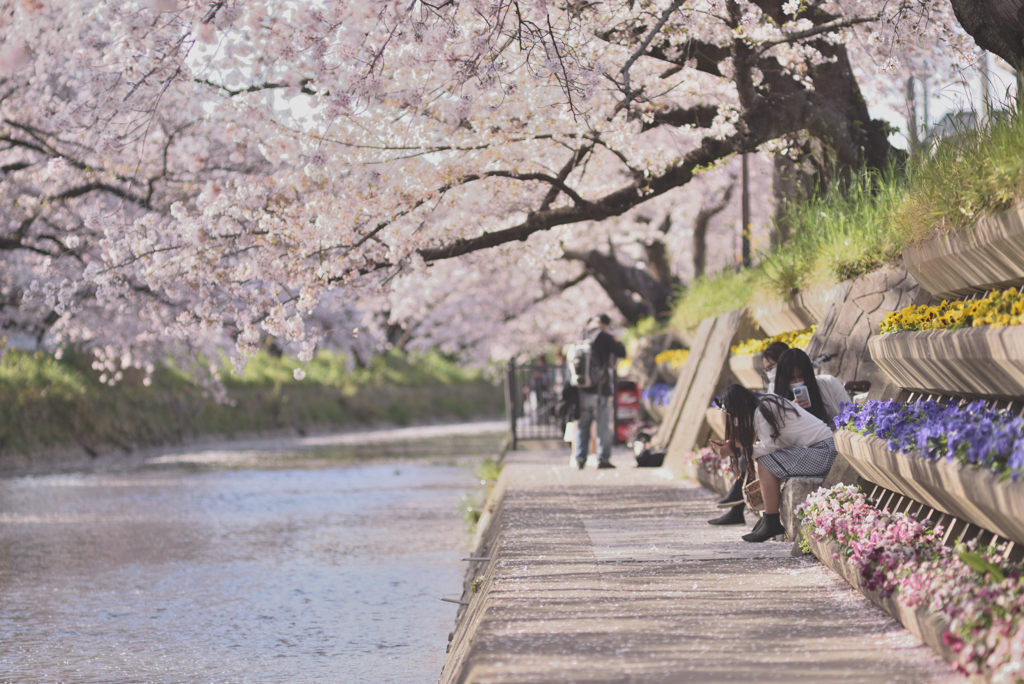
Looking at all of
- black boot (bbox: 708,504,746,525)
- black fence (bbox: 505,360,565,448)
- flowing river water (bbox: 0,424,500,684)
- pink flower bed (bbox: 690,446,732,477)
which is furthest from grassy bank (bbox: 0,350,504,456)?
black boot (bbox: 708,504,746,525)

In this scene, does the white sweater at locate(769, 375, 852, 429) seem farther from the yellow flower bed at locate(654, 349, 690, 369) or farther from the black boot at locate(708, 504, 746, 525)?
the yellow flower bed at locate(654, 349, 690, 369)

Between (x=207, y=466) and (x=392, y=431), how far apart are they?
48.2 feet

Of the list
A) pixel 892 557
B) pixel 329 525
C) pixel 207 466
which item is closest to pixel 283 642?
pixel 892 557

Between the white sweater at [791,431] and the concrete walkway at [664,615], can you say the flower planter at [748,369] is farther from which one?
the white sweater at [791,431]

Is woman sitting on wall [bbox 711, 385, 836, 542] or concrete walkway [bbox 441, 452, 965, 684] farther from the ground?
woman sitting on wall [bbox 711, 385, 836, 542]

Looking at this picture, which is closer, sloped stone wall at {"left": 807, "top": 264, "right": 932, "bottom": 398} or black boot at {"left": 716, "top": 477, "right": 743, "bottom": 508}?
sloped stone wall at {"left": 807, "top": 264, "right": 932, "bottom": 398}

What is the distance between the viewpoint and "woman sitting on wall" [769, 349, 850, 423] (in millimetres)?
7543

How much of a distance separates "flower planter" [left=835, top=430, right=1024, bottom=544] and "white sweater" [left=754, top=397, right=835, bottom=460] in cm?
118

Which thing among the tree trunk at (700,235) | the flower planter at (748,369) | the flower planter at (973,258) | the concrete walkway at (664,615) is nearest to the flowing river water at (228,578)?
the concrete walkway at (664,615)

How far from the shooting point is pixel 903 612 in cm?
464

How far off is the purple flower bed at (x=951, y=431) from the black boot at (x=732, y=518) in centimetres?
229

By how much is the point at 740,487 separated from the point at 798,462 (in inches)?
50.1

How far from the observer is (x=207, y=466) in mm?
22656

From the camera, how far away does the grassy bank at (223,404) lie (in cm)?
2286
